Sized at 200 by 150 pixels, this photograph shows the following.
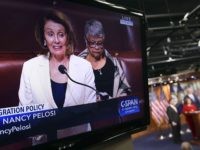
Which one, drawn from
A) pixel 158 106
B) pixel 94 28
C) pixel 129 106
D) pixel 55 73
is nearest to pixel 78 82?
pixel 55 73

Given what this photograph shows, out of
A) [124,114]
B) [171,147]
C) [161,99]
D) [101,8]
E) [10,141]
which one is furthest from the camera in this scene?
[161,99]

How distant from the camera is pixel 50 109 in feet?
5.46

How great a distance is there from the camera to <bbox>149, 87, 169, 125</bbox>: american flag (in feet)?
50.9

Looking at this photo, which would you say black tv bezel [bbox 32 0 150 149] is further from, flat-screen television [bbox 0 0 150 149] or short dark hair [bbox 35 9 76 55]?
short dark hair [bbox 35 9 76 55]

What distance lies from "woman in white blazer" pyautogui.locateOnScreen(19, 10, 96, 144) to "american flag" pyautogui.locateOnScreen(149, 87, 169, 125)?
13801mm

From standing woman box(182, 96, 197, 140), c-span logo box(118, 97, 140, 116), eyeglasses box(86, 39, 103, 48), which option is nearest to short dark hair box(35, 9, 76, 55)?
eyeglasses box(86, 39, 103, 48)

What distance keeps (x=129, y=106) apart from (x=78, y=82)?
0.56 meters

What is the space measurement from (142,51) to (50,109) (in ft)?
3.26

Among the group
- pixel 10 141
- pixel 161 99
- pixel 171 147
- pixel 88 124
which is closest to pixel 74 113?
pixel 88 124

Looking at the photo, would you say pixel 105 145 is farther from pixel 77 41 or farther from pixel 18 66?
pixel 18 66

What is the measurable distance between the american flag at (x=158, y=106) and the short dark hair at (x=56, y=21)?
13.9m

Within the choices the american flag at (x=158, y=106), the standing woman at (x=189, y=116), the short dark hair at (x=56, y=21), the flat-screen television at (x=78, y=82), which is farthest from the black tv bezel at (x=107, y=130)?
the american flag at (x=158, y=106)

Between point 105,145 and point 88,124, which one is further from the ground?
point 88,124

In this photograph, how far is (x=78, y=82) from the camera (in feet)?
6.07
